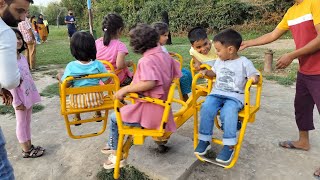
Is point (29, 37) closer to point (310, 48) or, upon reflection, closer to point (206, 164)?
point (206, 164)

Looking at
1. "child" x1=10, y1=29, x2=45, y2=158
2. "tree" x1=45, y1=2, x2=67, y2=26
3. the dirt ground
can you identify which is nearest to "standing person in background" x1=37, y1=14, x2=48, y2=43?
the dirt ground

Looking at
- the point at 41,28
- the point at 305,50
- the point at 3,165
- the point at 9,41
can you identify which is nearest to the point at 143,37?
the point at 9,41

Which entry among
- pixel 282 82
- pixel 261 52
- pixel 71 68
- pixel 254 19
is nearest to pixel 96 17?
pixel 254 19

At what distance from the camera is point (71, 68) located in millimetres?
3109

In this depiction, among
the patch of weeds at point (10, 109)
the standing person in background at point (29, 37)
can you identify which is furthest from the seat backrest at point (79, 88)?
the standing person in background at point (29, 37)

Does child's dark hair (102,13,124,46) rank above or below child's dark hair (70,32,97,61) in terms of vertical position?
above

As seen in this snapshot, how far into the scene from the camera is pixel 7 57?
5.50 ft

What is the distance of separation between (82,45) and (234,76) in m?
1.49

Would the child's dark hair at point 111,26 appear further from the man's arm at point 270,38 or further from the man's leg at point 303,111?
the man's leg at point 303,111

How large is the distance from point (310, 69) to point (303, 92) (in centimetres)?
31

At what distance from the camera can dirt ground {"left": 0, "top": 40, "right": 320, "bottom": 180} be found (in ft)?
10.0

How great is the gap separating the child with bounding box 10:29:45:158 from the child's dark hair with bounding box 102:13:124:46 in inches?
37.1

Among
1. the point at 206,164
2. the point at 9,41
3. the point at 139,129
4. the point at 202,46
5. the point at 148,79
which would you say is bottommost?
the point at 206,164

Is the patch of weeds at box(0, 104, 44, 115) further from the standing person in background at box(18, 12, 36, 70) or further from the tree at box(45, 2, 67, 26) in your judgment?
the tree at box(45, 2, 67, 26)
